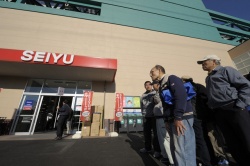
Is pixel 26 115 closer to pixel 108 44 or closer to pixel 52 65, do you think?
pixel 52 65

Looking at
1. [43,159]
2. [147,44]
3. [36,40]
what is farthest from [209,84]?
[36,40]

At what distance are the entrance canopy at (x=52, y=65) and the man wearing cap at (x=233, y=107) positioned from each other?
518 centimetres

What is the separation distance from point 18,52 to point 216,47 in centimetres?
1587

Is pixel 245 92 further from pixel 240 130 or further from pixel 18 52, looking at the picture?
pixel 18 52

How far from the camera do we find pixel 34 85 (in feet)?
24.7

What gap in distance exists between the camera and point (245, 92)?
4.34ft

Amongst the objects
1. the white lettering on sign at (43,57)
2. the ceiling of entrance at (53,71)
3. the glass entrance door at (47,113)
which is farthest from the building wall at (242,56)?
the glass entrance door at (47,113)

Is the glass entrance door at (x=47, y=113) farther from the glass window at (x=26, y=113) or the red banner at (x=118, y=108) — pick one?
the red banner at (x=118, y=108)

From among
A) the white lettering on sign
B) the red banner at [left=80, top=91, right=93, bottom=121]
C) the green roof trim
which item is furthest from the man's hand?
the green roof trim

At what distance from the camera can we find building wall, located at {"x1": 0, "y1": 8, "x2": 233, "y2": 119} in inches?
320

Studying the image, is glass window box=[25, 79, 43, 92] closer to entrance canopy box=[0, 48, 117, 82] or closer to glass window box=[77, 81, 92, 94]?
entrance canopy box=[0, 48, 117, 82]

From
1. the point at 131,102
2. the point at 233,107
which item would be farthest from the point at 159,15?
the point at 233,107

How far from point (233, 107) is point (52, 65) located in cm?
670

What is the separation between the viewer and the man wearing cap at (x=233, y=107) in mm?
1285
